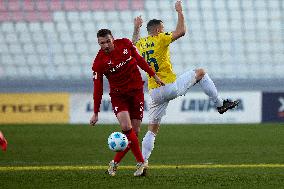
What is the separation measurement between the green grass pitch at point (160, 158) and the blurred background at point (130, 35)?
4.63 m

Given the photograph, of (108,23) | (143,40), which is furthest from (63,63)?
(143,40)

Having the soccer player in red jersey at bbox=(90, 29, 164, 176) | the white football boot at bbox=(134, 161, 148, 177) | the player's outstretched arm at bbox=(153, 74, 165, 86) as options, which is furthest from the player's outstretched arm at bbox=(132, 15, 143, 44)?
the white football boot at bbox=(134, 161, 148, 177)

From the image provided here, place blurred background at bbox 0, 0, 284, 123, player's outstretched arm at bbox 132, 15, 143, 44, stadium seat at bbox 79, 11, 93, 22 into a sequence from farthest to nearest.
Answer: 1. stadium seat at bbox 79, 11, 93, 22
2. blurred background at bbox 0, 0, 284, 123
3. player's outstretched arm at bbox 132, 15, 143, 44

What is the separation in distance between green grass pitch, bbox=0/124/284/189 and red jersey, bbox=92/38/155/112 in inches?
41.3

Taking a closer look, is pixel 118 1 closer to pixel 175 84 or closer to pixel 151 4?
pixel 151 4

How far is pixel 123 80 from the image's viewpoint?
33.4 ft

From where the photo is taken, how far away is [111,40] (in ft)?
32.5

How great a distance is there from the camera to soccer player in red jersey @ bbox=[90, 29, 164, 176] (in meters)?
10.0

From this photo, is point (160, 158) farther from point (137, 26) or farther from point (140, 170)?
point (140, 170)

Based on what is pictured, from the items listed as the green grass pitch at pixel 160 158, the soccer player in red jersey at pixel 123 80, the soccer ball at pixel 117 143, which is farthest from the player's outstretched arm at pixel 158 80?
the green grass pitch at pixel 160 158

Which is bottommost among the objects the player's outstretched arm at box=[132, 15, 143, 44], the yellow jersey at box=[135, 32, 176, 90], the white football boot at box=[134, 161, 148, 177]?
the white football boot at box=[134, 161, 148, 177]

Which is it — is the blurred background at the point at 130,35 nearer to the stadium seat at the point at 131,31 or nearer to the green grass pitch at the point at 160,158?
the stadium seat at the point at 131,31

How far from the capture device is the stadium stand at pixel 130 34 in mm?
25391

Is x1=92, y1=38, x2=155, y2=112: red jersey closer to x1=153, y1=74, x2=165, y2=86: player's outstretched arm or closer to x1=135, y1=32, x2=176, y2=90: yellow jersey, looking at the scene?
x1=153, y1=74, x2=165, y2=86: player's outstretched arm
